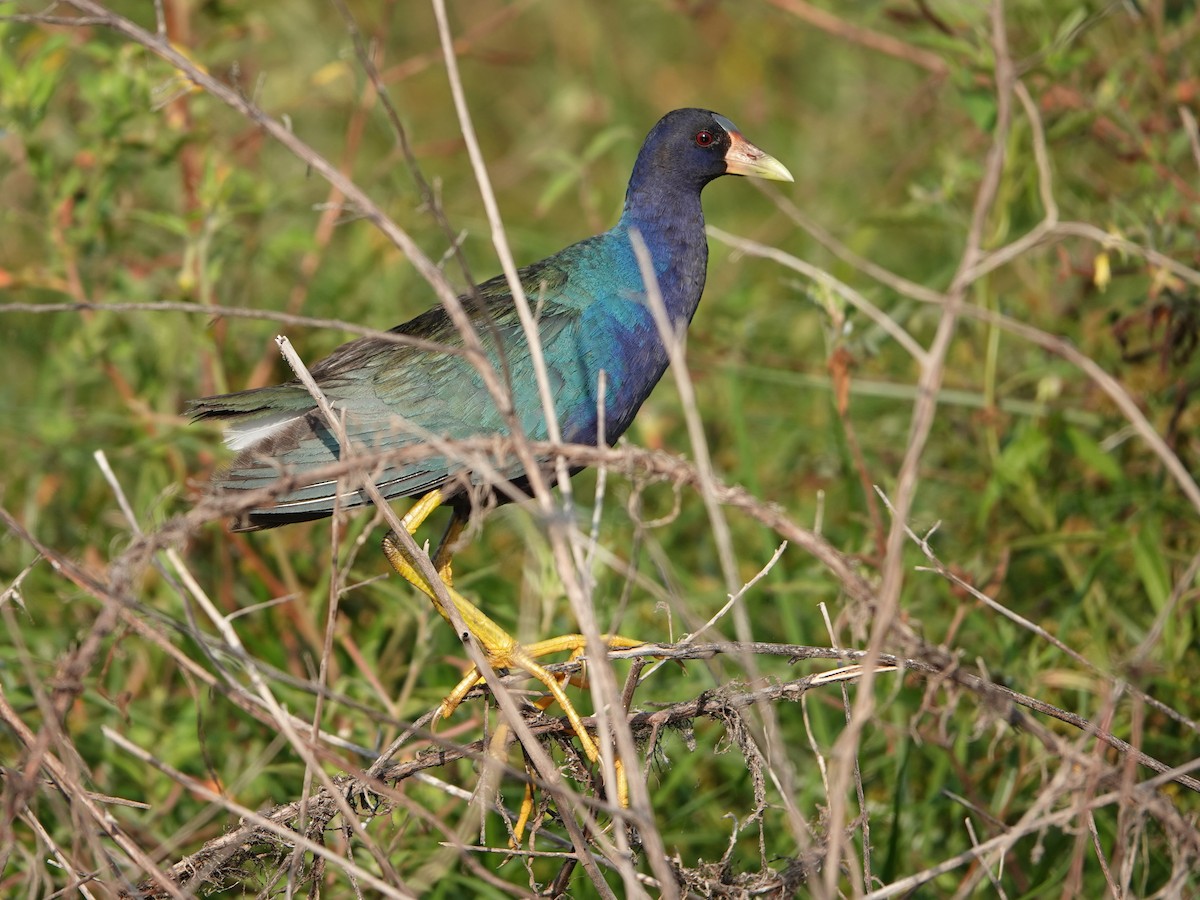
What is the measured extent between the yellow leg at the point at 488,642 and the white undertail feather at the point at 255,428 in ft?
0.98

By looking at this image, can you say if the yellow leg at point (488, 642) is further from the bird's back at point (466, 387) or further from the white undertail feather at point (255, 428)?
the white undertail feather at point (255, 428)

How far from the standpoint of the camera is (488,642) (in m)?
2.68

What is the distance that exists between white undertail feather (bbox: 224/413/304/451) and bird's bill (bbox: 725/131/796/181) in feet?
3.67

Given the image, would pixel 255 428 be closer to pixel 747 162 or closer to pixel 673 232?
pixel 673 232

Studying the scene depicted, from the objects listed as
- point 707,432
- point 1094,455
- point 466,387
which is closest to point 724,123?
point 466,387

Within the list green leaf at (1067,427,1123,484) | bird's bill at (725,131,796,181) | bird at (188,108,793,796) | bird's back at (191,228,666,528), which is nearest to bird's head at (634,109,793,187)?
bird's bill at (725,131,796,181)

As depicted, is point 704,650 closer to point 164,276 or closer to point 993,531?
point 993,531

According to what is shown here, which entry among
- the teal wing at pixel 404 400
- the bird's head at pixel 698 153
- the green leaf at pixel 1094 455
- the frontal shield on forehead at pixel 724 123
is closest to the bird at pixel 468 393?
the teal wing at pixel 404 400

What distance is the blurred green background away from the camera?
301 cm

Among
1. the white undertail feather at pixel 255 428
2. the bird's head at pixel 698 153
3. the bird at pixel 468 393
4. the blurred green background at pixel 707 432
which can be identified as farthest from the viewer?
the bird's head at pixel 698 153

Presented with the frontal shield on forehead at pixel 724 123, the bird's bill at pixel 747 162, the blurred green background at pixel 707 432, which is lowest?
the blurred green background at pixel 707 432

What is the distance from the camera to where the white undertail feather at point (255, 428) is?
281 centimetres

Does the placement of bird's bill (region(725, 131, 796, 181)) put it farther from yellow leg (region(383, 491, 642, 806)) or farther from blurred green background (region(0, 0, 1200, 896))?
yellow leg (region(383, 491, 642, 806))

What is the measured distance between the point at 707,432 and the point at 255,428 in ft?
5.84
